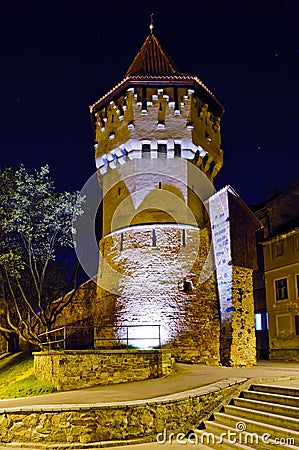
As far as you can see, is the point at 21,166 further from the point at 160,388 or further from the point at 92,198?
the point at 160,388

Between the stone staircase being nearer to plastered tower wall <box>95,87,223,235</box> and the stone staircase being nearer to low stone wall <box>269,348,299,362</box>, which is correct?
plastered tower wall <box>95,87,223,235</box>

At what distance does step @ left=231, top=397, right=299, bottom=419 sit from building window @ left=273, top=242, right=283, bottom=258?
17598 millimetres

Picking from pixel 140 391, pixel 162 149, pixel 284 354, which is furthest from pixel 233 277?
pixel 284 354

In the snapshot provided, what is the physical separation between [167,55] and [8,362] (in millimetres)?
17480

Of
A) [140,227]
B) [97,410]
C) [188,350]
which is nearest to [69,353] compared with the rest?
[97,410]

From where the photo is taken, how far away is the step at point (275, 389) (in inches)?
408

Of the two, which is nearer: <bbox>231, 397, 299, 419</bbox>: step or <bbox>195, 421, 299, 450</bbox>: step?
<bbox>195, 421, 299, 450</bbox>: step

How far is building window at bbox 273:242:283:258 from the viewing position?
27312mm

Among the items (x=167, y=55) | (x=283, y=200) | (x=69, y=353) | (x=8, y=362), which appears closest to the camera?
(x=69, y=353)

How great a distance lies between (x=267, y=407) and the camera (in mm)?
10008

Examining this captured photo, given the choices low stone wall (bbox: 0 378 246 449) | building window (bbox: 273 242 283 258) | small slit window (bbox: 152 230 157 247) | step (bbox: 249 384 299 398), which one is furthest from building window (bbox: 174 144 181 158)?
low stone wall (bbox: 0 378 246 449)

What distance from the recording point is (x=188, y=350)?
18.0m

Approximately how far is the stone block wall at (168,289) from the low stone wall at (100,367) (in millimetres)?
3299

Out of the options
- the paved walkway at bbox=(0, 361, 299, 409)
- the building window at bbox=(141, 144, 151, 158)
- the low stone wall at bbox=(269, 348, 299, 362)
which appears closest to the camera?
the paved walkway at bbox=(0, 361, 299, 409)
